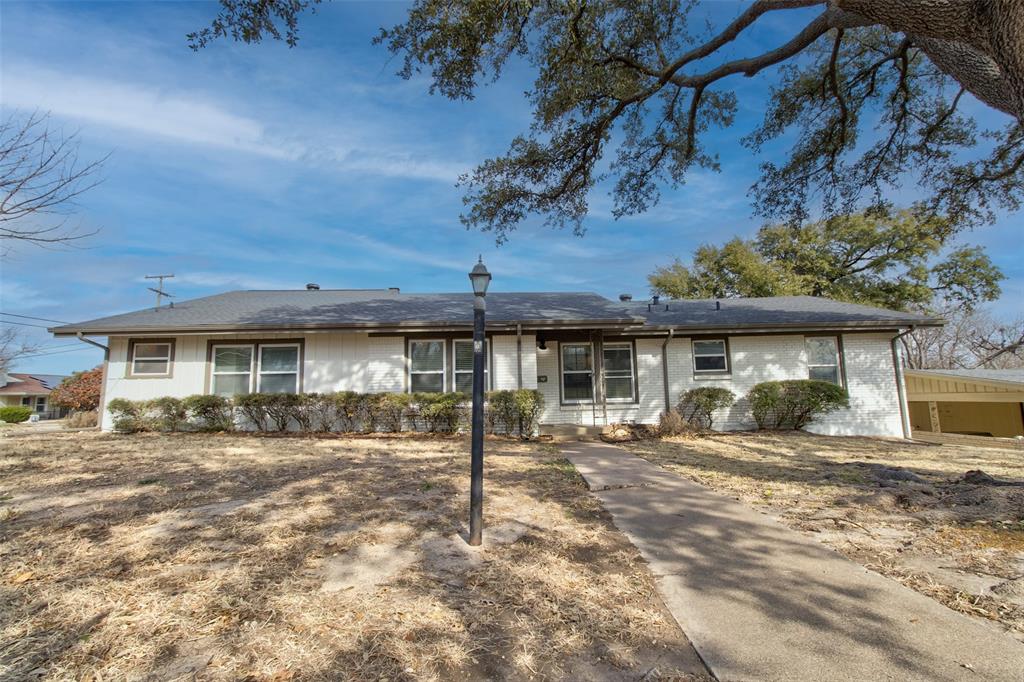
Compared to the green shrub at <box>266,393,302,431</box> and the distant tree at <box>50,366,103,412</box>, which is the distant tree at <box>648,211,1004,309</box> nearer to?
the green shrub at <box>266,393,302,431</box>

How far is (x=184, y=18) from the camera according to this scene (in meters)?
5.60

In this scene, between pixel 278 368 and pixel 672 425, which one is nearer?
pixel 672 425

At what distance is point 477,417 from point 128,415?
11.5 metres

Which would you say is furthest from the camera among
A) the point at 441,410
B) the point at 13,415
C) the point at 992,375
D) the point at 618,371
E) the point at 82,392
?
the point at 13,415

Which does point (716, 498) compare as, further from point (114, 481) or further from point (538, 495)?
point (114, 481)

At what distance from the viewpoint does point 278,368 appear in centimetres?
1179

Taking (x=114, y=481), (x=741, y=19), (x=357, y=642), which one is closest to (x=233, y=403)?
(x=114, y=481)

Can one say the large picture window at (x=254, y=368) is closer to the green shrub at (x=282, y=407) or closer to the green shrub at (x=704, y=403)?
the green shrub at (x=282, y=407)

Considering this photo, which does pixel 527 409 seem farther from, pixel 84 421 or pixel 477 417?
pixel 84 421

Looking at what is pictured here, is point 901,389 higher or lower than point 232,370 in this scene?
lower

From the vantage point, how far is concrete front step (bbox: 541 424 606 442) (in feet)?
36.3

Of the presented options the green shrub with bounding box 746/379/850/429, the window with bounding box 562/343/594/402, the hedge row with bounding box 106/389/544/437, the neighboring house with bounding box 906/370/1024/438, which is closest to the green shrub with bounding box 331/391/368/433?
the hedge row with bounding box 106/389/544/437

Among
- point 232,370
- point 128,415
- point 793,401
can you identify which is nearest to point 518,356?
point 793,401

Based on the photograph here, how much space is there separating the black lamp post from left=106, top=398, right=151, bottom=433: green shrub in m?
11.1
